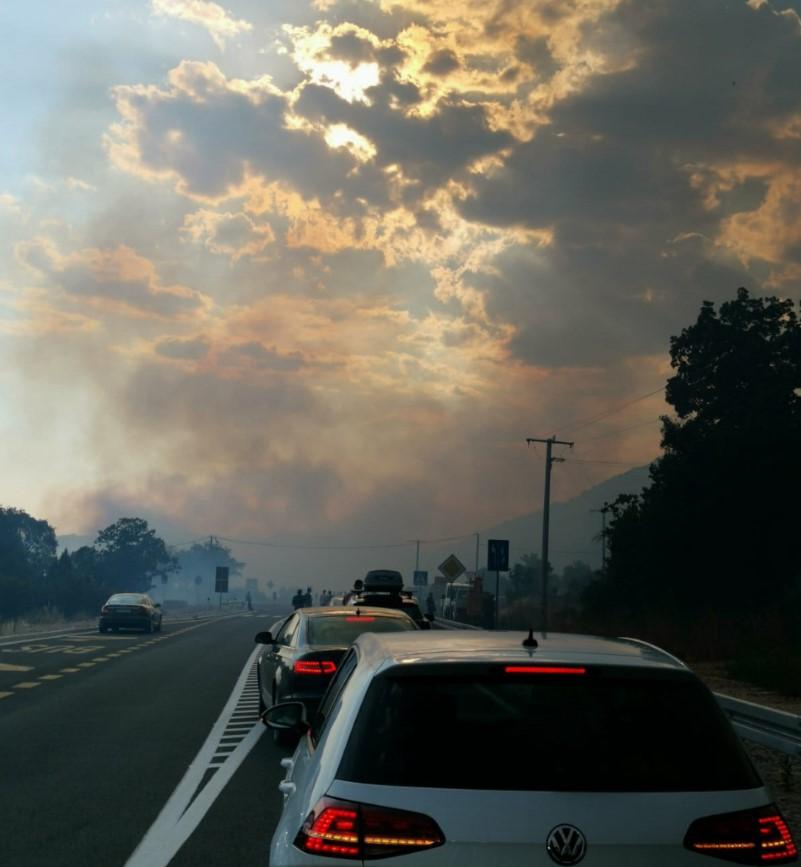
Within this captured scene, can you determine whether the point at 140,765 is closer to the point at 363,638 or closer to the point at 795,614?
the point at 363,638

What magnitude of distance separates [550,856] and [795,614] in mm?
35712

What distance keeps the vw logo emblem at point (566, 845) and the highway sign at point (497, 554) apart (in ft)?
116

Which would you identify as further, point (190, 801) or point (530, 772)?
point (190, 801)

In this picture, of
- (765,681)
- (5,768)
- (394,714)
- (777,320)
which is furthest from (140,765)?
(777,320)

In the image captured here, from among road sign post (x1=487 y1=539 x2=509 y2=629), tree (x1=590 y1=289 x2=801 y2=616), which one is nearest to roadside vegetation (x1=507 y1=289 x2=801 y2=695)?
tree (x1=590 y1=289 x2=801 y2=616)

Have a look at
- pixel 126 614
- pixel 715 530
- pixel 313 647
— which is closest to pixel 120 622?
pixel 126 614

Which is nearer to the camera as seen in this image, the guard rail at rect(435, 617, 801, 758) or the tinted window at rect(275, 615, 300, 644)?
the guard rail at rect(435, 617, 801, 758)

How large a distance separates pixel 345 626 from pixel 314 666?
98 cm

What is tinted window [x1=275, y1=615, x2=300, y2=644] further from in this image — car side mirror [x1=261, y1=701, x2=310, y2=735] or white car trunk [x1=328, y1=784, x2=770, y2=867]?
white car trunk [x1=328, y1=784, x2=770, y2=867]

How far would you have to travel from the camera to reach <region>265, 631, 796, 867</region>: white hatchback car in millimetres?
3992

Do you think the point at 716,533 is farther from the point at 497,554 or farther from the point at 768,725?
the point at 768,725

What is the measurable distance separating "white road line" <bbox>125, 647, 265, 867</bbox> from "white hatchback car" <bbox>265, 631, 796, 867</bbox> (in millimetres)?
4396

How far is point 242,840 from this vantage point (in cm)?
917

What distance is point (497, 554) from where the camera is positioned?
3966 centimetres
